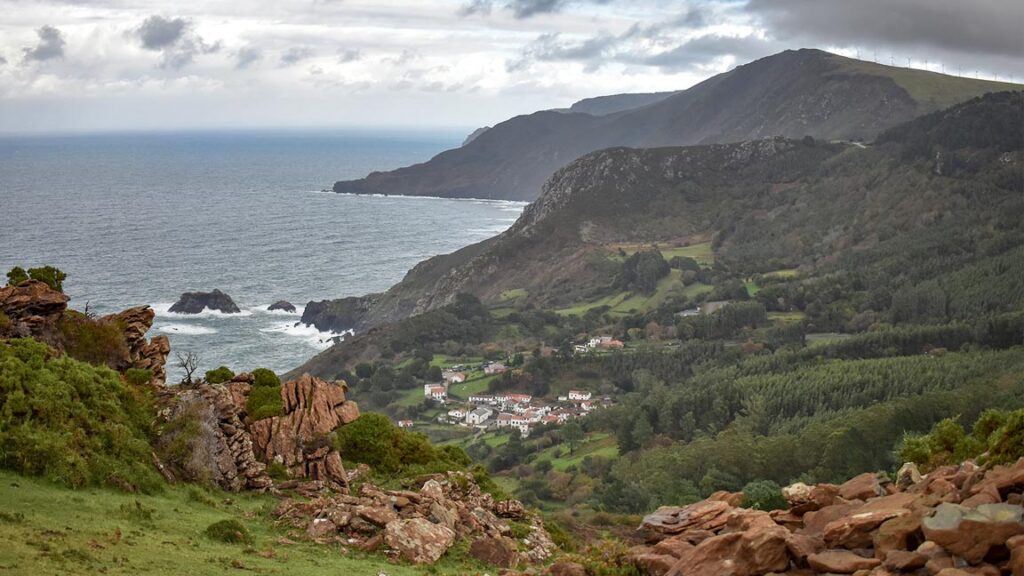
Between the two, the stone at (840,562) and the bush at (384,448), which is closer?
the stone at (840,562)

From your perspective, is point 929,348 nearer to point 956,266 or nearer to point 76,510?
point 956,266

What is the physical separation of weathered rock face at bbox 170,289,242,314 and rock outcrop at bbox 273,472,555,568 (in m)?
109

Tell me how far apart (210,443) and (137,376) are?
5.15m

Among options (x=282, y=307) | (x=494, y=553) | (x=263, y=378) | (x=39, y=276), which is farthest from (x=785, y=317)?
(x=494, y=553)

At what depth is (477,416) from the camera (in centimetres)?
9575

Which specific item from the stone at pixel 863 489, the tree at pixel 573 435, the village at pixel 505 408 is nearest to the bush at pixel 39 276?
the stone at pixel 863 489

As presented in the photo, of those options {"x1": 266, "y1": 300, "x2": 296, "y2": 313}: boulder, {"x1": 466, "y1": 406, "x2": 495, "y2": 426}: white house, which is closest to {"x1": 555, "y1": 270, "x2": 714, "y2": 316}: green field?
{"x1": 266, "y1": 300, "x2": 296, "y2": 313}: boulder

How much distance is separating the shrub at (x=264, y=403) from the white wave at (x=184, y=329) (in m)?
91.3

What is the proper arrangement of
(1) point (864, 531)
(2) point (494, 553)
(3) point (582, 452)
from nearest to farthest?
(1) point (864, 531) → (2) point (494, 553) → (3) point (582, 452)

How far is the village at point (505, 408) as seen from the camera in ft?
307

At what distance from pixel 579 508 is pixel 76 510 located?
4067 centimetres

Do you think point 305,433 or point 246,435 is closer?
point 246,435

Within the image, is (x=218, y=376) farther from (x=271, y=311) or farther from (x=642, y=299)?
(x=642, y=299)

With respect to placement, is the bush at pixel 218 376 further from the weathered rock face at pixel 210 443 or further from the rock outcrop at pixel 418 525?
the rock outcrop at pixel 418 525
